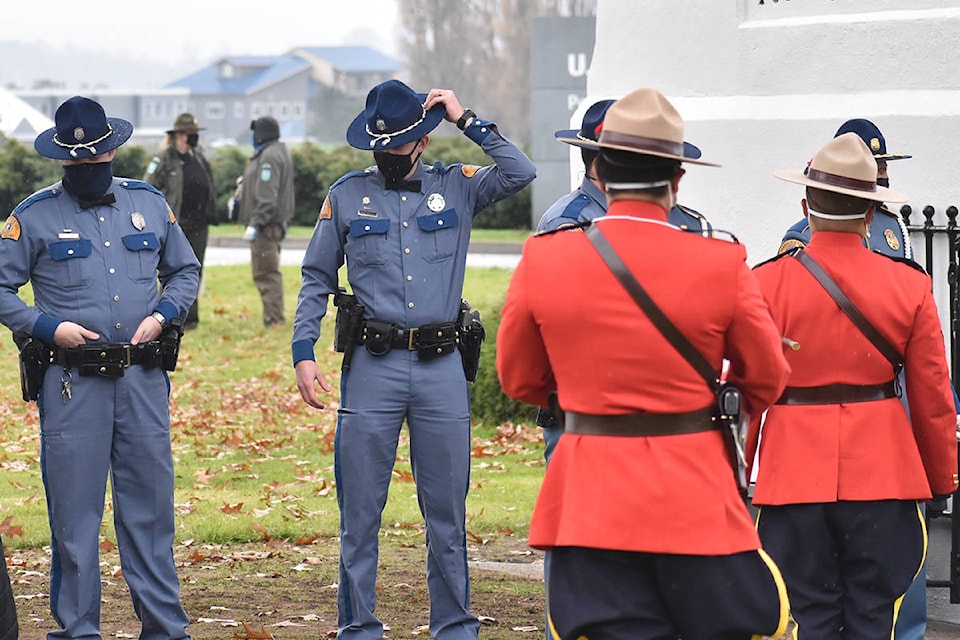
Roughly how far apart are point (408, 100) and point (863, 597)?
8.47ft

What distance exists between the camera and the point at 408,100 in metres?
6.23

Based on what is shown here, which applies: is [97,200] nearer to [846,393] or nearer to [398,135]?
[398,135]

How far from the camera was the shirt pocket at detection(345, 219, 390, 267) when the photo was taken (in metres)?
6.26

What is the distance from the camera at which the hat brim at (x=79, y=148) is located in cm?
618

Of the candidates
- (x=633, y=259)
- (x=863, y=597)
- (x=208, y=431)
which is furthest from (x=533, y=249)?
(x=208, y=431)

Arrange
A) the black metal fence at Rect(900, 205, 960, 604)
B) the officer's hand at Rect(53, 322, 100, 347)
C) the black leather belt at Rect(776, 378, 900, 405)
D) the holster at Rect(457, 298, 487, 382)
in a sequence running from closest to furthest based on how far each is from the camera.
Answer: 1. the black leather belt at Rect(776, 378, 900, 405)
2. the officer's hand at Rect(53, 322, 100, 347)
3. the holster at Rect(457, 298, 487, 382)
4. the black metal fence at Rect(900, 205, 960, 604)

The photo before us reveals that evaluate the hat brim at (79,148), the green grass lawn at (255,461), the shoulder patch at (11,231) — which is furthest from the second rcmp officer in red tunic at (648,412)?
the green grass lawn at (255,461)

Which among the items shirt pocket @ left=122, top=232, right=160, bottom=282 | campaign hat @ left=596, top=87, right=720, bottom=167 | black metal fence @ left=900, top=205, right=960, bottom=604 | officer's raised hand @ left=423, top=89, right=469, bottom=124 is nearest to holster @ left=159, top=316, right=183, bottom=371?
shirt pocket @ left=122, top=232, right=160, bottom=282

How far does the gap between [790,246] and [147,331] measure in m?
2.49

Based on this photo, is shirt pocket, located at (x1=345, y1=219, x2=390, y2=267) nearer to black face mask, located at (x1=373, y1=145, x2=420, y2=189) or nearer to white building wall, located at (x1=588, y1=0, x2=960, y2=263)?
black face mask, located at (x1=373, y1=145, x2=420, y2=189)

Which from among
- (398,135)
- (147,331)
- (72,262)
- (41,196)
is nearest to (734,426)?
(398,135)

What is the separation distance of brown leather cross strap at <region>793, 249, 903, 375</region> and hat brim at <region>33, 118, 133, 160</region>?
9.18ft

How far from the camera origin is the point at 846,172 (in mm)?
5188

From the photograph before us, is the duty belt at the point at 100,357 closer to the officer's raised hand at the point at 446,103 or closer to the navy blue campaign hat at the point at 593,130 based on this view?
the officer's raised hand at the point at 446,103
